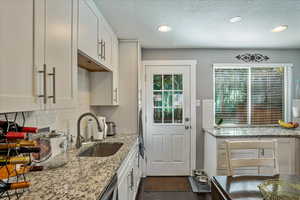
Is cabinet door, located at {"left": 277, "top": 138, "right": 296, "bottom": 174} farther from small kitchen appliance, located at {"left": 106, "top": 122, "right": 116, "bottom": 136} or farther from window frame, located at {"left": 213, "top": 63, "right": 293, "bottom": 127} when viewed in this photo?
small kitchen appliance, located at {"left": 106, "top": 122, "right": 116, "bottom": 136}

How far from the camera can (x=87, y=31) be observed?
6.08ft

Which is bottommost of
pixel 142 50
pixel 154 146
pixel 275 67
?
pixel 154 146

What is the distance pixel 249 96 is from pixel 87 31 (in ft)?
10.7

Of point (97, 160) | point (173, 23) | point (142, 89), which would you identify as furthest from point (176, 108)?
point (97, 160)

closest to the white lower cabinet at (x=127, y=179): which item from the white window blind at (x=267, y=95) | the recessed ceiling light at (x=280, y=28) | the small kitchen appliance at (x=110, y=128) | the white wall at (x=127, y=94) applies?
the small kitchen appliance at (x=110, y=128)

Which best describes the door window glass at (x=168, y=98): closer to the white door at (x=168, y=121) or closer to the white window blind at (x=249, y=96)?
the white door at (x=168, y=121)

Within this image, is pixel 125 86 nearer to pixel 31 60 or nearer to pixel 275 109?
pixel 31 60

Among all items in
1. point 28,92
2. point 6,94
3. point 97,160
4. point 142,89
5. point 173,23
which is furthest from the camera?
point 142,89

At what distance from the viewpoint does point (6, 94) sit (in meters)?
0.81

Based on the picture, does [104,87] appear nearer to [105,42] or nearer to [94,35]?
[105,42]

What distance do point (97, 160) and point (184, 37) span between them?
231 cm

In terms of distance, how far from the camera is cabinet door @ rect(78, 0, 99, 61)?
5.57 ft

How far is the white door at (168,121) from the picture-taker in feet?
12.8

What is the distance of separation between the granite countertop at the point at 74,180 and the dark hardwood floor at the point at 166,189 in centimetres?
170
